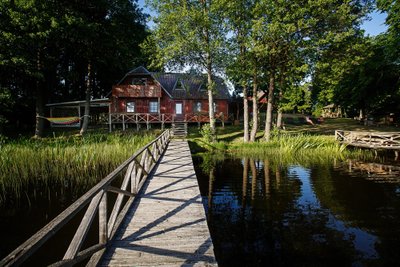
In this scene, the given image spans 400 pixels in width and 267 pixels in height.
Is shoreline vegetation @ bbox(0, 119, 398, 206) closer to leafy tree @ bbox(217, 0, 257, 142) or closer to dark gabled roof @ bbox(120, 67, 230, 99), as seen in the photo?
leafy tree @ bbox(217, 0, 257, 142)

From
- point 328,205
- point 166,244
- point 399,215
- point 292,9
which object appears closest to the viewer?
point 166,244

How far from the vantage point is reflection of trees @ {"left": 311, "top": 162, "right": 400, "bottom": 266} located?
4.90 m

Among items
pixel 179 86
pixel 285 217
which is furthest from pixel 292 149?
pixel 179 86

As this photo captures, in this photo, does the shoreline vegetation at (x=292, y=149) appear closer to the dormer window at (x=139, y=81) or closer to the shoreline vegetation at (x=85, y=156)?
the shoreline vegetation at (x=85, y=156)

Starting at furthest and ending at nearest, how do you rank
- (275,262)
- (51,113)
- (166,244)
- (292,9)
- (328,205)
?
1. (51,113)
2. (292,9)
3. (328,205)
4. (275,262)
5. (166,244)

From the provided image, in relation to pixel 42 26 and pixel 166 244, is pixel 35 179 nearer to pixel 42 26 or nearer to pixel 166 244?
pixel 166 244

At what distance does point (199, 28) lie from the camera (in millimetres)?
16688

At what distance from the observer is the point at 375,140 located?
14438mm

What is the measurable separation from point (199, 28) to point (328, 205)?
47.7 feet

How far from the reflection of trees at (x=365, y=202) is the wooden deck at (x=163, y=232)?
3530 millimetres

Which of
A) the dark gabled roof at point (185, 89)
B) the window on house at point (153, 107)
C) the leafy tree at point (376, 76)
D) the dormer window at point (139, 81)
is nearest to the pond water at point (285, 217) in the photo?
the leafy tree at point (376, 76)

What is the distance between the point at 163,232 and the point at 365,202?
648 cm

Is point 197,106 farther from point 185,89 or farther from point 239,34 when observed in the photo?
point 239,34

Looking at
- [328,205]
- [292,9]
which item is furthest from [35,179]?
[292,9]
